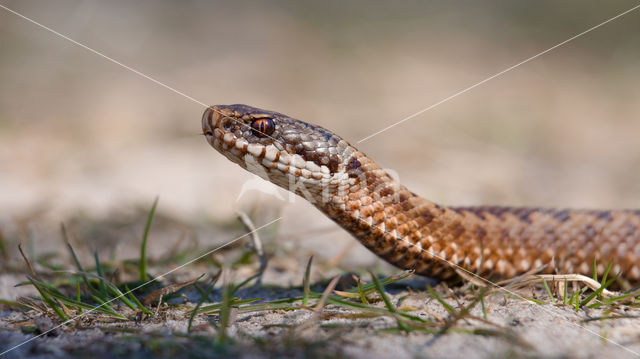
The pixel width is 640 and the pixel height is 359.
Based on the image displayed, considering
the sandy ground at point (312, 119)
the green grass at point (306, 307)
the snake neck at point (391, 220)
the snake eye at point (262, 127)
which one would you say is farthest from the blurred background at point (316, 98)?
the green grass at point (306, 307)

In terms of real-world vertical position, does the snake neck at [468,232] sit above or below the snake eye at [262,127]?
below

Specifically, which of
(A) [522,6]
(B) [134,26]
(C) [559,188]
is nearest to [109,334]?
(C) [559,188]

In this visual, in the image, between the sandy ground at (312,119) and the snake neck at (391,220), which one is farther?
the sandy ground at (312,119)

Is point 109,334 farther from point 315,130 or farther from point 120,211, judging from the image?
point 120,211

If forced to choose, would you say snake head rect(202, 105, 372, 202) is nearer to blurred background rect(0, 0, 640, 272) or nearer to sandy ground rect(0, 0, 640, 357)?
sandy ground rect(0, 0, 640, 357)

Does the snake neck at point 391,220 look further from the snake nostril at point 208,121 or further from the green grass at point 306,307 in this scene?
A: the snake nostril at point 208,121

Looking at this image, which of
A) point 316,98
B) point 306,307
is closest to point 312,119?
point 316,98
